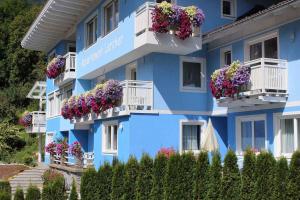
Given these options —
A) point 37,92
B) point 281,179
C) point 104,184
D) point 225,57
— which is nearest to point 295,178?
point 281,179

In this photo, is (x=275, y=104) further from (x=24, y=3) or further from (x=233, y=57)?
(x=24, y=3)

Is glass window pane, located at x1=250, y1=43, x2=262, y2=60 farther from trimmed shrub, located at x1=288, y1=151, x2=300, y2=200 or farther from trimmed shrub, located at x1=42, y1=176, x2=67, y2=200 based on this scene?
trimmed shrub, located at x1=42, y1=176, x2=67, y2=200

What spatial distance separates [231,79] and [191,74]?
14.7ft

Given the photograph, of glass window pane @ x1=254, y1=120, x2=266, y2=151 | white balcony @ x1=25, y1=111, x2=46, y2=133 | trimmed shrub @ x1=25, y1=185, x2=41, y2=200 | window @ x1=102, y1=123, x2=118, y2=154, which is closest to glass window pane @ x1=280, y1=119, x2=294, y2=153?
glass window pane @ x1=254, y1=120, x2=266, y2=151

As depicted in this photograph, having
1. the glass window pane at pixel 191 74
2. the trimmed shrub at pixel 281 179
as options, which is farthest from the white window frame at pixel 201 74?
the trimmed shrub at pixel 281 179

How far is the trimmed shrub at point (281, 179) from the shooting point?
31.2 ft

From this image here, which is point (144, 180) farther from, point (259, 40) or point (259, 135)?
point (259, 40)

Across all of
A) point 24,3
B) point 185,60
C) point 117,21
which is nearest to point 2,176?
point 117,21

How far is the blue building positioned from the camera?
53.6 ft

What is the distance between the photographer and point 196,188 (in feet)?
36.5

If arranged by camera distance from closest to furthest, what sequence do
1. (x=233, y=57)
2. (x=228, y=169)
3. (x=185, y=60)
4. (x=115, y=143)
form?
(x=228, y=169) < (x=233, y=57) < (x=185, y=60) < (x=115, y=143)

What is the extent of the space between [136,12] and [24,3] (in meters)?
63.0

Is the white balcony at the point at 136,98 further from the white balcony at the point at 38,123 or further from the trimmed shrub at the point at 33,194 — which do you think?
the white balcony at the point at 38,123

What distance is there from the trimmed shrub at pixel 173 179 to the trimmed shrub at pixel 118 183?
4.33ft
